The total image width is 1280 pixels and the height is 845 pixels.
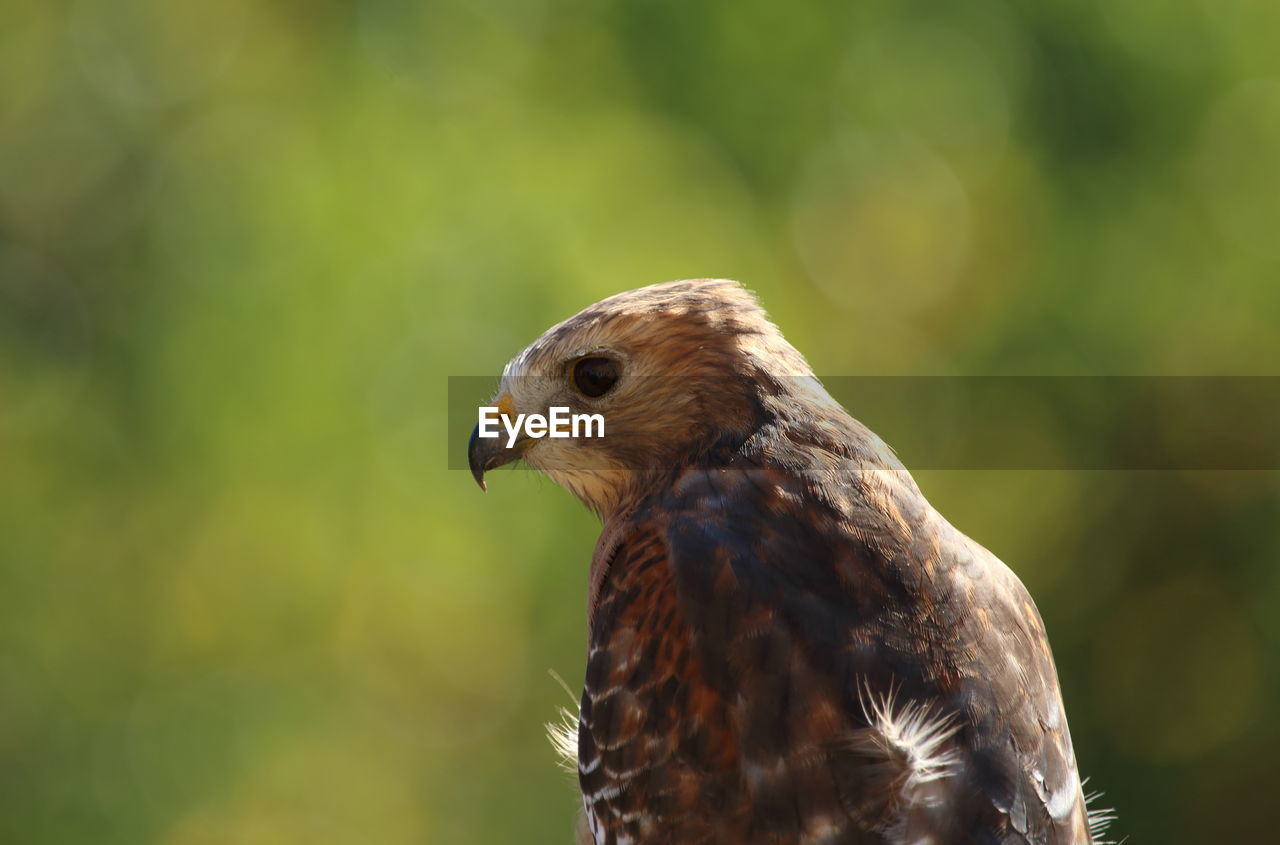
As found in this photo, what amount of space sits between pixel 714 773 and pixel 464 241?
5.81 metres

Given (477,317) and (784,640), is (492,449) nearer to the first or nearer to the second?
(784,640)

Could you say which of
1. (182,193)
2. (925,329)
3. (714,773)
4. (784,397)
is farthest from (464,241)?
(714,773)

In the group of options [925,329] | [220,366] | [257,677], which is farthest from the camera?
[925,329]

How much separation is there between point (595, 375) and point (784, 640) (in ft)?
3.00

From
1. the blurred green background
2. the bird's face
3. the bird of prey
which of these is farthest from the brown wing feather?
the blurred green background

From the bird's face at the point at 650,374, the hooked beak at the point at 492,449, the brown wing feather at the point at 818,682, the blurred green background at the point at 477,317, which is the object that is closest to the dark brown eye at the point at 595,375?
the bird's face at the point at 650,374

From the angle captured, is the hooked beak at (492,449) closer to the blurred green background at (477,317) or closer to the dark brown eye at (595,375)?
the dark brown eye at (595,375)

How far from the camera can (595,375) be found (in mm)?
3258

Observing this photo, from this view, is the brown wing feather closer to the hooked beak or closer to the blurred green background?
the hooked beak

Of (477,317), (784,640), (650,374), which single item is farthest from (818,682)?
(477,317)

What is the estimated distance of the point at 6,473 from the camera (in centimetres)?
823

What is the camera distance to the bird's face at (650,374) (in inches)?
124

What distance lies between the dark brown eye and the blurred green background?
4029 millimetres

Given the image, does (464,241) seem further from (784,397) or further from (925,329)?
(784,397)
